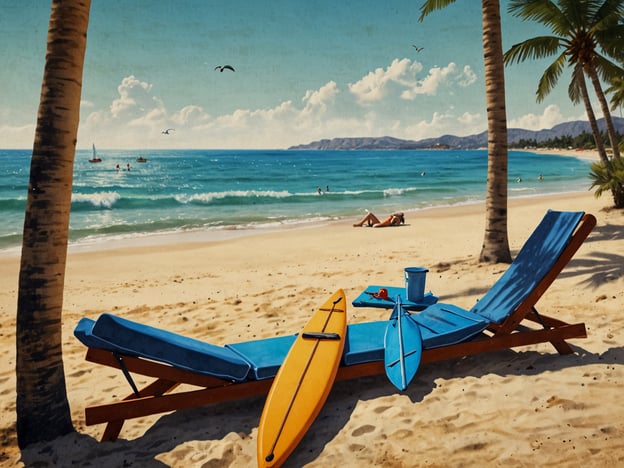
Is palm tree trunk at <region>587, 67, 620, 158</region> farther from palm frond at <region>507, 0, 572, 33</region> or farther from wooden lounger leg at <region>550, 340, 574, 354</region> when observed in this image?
wooden lounger leg at <region>550, 340, 574, 354</region>

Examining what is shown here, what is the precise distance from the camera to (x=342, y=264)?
11.6m

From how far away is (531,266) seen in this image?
5398 millimetres

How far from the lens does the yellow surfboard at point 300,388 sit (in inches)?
138

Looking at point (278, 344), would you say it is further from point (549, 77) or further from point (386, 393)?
point (549, 77)

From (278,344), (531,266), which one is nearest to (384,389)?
(278,344)

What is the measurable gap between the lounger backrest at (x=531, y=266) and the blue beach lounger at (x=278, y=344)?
0.05 ft

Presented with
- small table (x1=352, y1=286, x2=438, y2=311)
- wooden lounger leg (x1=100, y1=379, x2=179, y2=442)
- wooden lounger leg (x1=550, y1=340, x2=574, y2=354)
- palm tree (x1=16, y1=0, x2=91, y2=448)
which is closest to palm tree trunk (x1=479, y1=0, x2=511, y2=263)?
small table (x1=352, y1=286, x2=438, y2=311)

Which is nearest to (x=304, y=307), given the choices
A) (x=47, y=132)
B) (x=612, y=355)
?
(x=612, y=355)

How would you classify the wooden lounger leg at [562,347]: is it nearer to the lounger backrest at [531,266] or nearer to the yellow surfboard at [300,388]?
the lounger backrest at [531,266]

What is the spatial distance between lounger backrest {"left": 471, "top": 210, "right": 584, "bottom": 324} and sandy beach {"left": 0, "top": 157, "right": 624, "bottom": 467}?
1.75 ft

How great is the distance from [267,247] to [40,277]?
1152cm

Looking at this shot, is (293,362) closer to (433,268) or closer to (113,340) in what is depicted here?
(113,340)

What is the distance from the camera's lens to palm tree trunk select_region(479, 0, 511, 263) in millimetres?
8852

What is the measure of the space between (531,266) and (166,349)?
13.4 ft
